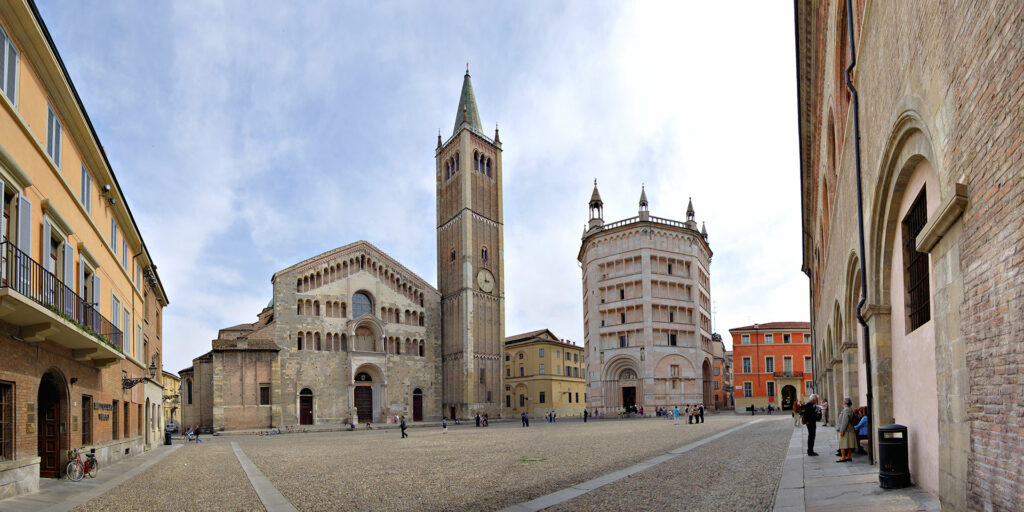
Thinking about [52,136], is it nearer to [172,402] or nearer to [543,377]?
[543,377]

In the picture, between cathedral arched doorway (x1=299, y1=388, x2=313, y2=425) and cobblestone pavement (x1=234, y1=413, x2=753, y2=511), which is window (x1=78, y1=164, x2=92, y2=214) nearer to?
cobblestone pavement (x1=234, y1=413, x2=753, y2=511)

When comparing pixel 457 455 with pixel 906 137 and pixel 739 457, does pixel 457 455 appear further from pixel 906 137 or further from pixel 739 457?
pixel 906 137

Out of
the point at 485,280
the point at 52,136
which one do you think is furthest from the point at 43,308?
the point at 485,280

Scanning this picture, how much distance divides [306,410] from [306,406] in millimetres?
335

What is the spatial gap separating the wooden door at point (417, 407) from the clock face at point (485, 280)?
1203 cm

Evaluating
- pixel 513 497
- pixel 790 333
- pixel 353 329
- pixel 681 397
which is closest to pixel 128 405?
pixel 513 497

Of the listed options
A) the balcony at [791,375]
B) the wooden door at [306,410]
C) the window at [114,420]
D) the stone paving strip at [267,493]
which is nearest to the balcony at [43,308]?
the stone paving strip at [267,493]

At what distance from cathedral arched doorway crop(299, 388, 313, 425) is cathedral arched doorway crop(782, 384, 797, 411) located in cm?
4998

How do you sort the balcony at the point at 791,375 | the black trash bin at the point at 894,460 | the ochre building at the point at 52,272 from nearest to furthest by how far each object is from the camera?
the black trash bin at the point at 894,460 → the ochre building at the point at 52,272 → the balcony at the point at 791,375

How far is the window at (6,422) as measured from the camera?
11547mm

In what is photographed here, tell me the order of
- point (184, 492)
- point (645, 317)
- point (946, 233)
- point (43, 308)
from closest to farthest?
point (946, 233)
point (43, 308)
point (184, 492)
point (645, 317)

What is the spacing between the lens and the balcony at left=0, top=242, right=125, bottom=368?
1082cm

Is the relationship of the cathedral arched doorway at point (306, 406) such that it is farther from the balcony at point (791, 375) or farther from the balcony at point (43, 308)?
the balcony at point (791, 375)

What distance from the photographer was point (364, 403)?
5975cm
